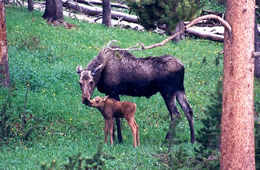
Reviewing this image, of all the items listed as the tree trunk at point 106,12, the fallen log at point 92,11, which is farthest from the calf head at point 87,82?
the fallen log at point 92,11

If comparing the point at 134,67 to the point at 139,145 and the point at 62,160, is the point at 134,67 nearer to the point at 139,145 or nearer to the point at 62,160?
the point at 139,145

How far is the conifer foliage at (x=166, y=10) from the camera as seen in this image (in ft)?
35.4

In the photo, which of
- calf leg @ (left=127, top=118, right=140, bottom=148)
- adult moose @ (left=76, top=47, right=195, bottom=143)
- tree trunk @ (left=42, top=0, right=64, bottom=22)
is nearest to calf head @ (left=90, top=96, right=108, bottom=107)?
calf leg @ (left=127, top=118, right=140, bottom=148)

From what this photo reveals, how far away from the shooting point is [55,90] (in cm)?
1516

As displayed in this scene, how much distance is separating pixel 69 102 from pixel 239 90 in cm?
715

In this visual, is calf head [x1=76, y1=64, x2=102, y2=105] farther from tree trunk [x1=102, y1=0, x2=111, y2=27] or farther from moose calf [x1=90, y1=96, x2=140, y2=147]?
tree trunk [x1=102, y1=0, x2=111, y2=27]

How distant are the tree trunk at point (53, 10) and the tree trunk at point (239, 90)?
1558cm

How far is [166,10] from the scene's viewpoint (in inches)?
436

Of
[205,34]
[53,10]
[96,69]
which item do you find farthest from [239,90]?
[205,34]

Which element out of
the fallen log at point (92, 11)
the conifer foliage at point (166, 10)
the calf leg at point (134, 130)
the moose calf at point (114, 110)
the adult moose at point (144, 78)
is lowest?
→ the calf leg at point (134, 130)

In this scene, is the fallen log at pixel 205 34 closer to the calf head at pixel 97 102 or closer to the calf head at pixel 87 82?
the calf head at pixel 87 82

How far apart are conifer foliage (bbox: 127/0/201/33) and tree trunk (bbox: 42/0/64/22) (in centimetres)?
982

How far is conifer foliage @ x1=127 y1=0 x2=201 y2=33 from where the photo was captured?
10.8 metres

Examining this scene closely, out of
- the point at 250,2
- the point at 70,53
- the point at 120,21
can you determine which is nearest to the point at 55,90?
the point at 70,53
